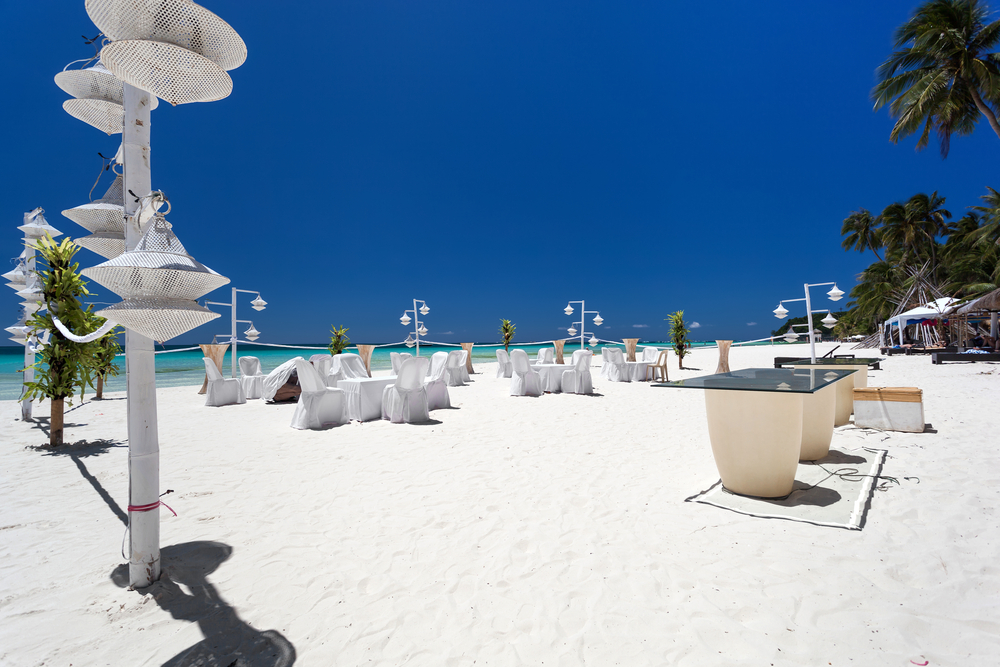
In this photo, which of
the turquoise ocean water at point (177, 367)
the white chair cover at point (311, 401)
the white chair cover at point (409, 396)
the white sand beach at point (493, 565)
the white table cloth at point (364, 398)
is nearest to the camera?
the white sand beach at point (493, 565)

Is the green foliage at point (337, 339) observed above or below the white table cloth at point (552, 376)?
above

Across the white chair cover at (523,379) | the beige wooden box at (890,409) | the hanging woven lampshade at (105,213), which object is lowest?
the beige wooden box at (890,409)

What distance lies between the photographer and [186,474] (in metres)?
3.49

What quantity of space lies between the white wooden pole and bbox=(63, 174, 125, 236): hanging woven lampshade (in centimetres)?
29

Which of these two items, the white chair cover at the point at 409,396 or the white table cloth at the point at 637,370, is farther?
the white table cloth at the point at 637,370

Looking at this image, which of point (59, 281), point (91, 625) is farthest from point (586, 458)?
point (59, 281)

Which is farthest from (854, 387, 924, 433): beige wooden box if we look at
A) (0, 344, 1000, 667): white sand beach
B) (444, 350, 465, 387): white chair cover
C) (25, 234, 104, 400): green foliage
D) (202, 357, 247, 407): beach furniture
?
(202, 357, 247, 407): beach furniture

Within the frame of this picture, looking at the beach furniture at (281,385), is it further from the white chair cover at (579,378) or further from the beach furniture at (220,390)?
the white chair cover at (579,378)

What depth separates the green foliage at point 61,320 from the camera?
404cm

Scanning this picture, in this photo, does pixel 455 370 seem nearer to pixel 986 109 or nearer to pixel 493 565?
pixel 493 565

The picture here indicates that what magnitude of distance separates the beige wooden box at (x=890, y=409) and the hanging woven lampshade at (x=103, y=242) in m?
6.48

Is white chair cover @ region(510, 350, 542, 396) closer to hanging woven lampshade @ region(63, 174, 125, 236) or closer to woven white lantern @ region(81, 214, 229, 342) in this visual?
hanging woven lampshade @ region(63, 174, 125, 236)

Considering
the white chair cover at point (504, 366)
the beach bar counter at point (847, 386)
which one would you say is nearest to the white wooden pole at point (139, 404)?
the beach bar counter at point (847, 386)

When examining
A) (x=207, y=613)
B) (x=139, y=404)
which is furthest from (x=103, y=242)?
(x=207, y=613)
